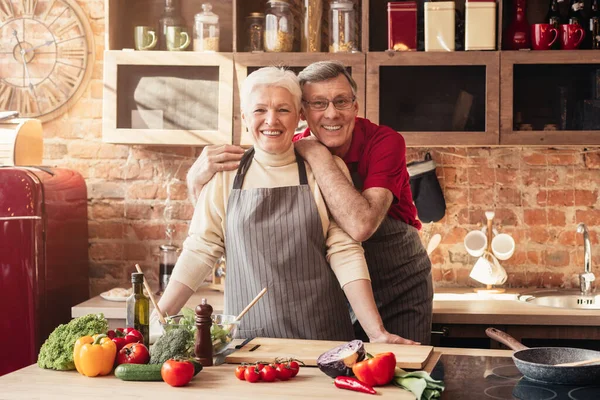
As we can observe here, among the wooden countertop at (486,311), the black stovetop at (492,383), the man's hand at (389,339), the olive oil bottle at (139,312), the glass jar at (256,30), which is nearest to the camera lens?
the black stovetop at (492,383)

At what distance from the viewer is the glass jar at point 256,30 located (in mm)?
3740

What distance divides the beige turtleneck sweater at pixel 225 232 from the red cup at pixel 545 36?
56.2 inches

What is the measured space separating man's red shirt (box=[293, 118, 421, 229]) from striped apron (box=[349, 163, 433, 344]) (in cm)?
9

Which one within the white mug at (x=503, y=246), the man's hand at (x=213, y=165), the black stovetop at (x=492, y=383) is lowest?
the black stovetop at (x=492, y=383)

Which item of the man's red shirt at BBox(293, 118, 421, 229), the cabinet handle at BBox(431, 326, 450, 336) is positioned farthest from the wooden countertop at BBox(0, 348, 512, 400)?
the cabinet handle at BBox(431, 326, 450, 336)

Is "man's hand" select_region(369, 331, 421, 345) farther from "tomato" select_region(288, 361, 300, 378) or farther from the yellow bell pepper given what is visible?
the yellow bell pepper

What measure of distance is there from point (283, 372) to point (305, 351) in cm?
27

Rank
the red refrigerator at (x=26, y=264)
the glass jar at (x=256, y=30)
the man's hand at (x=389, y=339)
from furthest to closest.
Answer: the glass jar at (x=256, y=30) < the red refrigerator at (x=26, y=264) < the man's hand at (x=389, y=339)

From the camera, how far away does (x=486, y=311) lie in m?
3.36

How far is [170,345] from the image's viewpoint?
80.3 inches

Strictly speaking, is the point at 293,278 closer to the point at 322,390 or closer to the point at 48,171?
the point at 322,390

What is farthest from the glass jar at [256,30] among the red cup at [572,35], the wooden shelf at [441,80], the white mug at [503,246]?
the white mug at [503,246]

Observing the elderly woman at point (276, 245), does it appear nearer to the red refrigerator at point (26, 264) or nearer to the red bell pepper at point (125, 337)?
the red bell pepper at point (125, 337)

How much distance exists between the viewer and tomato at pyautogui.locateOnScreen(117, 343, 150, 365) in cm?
203
